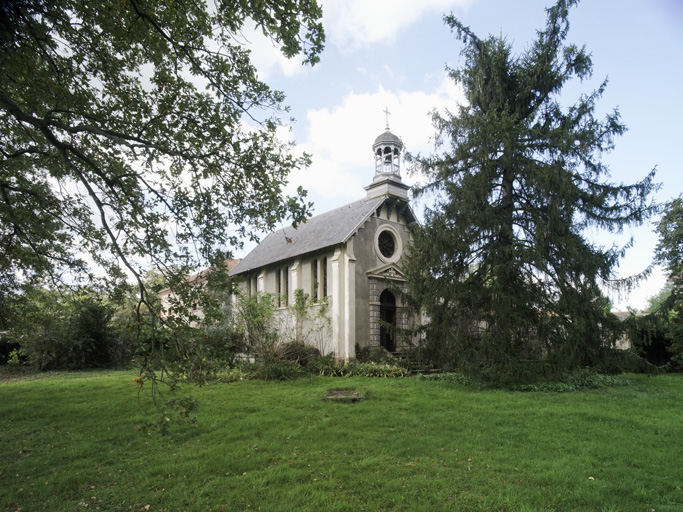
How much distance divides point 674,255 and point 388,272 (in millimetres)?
14718

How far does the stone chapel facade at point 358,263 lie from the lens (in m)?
18.6

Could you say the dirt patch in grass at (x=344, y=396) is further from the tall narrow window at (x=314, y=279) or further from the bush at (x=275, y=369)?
the tall narrow window at (x=314, y=279)

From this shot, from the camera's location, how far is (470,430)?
7.87m

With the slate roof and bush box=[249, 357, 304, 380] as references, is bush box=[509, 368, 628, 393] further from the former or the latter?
the slate roof

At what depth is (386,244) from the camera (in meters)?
20.9

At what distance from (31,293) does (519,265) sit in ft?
41.7

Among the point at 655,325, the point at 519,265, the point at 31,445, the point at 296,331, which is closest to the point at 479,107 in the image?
the point at 519,265

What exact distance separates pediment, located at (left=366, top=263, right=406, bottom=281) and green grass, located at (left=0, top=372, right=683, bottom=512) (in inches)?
352

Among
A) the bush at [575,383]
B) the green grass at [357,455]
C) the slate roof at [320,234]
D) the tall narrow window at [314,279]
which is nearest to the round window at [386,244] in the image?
the slate roof at [320,234]

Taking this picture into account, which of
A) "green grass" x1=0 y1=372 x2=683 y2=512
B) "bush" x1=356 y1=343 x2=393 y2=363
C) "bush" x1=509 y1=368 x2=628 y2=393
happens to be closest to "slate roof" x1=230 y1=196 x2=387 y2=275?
"bush" x1=356 y1=343 x2=393 y2=363

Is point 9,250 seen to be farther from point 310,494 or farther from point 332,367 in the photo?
point 332,367

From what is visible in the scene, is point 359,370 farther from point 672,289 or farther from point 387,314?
point 672,289

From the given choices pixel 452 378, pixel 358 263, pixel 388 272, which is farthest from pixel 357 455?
pixel 388 272

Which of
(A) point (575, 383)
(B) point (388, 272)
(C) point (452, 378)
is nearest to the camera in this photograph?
(A) point (575, 383)
